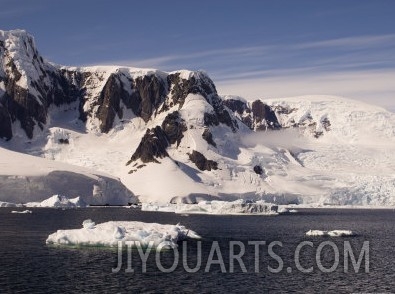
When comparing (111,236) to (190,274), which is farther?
(111,236)

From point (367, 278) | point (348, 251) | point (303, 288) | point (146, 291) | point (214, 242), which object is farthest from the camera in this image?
point (214, 242)

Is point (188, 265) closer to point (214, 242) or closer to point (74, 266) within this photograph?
point (74, 266)

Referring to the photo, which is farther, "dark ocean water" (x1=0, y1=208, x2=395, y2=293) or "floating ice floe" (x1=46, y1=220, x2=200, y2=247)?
"floating ice floe" (x1=46, y1=220, x2=200, y2=247)

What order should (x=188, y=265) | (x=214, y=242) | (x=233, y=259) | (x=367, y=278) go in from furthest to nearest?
(x=214, y=242) < (x=233, y=259) < (x=188, y=265) < (x=367, y=278)

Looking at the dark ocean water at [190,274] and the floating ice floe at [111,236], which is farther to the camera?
the floating ice floe at [111,236]

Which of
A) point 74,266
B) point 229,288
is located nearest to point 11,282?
point 74,266

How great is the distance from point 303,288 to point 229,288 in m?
8.78

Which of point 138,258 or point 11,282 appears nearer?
point 11,282

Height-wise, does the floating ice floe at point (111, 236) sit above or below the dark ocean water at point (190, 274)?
above

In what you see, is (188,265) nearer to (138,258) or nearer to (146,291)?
(138,258)

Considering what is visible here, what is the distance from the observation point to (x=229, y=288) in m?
72.5

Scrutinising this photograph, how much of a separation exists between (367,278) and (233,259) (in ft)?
70.1

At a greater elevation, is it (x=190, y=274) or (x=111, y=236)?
(x=111, y=236)

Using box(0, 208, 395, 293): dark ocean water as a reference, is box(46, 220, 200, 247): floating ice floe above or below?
above
